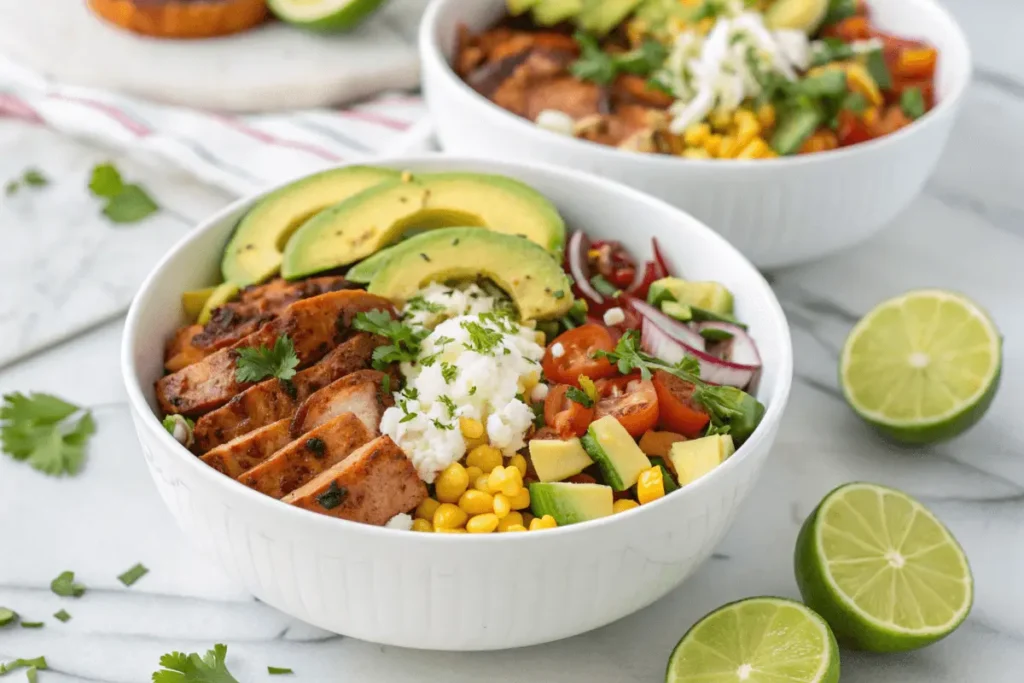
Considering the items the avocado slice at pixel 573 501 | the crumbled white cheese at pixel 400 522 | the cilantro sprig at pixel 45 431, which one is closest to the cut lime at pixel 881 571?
the avocado slice at pixel 573 501

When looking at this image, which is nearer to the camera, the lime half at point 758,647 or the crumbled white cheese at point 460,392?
the lime half at point 758,647

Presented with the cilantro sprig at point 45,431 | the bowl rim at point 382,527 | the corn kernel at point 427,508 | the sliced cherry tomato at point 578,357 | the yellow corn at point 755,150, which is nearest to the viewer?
the bowl rim at point 382,527

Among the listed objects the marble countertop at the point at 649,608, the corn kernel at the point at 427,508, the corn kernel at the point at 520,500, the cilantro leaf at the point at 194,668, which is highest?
the corn kernel at the point at 520,500

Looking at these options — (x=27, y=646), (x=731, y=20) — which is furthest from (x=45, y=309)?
(x=731, y=20)

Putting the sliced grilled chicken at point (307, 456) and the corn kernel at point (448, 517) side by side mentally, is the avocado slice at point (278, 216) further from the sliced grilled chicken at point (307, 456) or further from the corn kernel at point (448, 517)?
the corn kernel at point (448, 517)

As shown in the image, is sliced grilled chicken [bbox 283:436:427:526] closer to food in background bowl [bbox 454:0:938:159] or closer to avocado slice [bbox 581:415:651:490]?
avocado slice [bbox 581:415:651:490]

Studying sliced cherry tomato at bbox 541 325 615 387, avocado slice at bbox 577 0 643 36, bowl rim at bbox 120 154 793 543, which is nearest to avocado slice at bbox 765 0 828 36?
avocado slice at bbox 577 0 643 36

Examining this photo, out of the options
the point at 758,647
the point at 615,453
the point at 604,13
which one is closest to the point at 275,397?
the point at 615,453
